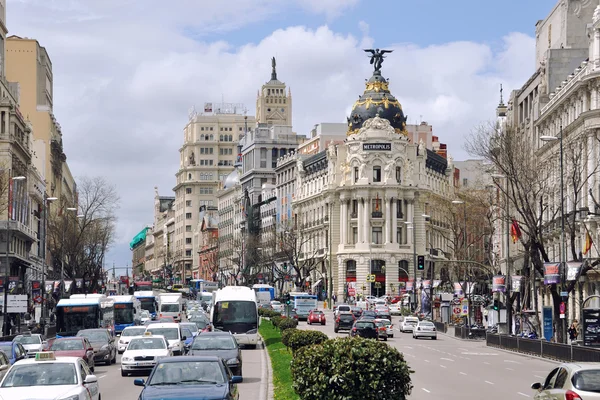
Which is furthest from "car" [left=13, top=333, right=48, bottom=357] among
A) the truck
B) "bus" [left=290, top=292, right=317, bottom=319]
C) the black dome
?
the black dome

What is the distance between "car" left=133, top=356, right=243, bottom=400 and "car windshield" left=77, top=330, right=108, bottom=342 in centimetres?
2117

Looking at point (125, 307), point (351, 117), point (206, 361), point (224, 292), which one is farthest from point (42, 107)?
point (206, 361)

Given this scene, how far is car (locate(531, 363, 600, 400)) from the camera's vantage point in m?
16.9

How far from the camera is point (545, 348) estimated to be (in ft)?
154

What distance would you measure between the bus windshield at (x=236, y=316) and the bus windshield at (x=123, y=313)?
13.5 meters

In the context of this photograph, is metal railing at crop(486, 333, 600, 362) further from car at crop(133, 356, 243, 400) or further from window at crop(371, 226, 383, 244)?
window at crop(371, 226, 383, 244)

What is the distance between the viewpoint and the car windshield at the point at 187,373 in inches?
727

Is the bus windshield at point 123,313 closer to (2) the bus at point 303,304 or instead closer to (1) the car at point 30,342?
(1) the car at point 30,342

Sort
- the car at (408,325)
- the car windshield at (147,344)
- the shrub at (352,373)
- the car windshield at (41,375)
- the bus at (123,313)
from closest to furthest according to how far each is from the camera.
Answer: the shrub at (352,373), the car windshield at (41,375), the car windshield at (147,344), the bus at (123,313), the car at (408,325)

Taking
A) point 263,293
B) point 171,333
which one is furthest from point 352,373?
point 263,293

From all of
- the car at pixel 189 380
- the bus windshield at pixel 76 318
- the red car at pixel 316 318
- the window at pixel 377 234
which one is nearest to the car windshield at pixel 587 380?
the car at pixel 189 380

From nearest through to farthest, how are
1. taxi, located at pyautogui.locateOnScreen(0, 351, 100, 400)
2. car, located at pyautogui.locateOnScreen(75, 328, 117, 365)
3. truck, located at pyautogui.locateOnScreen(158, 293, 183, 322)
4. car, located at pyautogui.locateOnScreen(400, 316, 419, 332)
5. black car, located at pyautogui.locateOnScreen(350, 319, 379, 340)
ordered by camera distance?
taxi, located at pyautogui.locateOnScreen(0, 351, 100, 400) → car, located at pyautogui.locateOnScreen(75, 328, 117, 365) → black car, located at pyautogui.locateOnScreen(350, 319, 379, 340) → car, located at pyautogui.locateOnScreen(400, 316, 419, 332) → truck, located at pyautogui.locateOnScreen(158, 293, 183, 322)

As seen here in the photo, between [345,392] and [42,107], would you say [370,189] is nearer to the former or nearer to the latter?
[42,107]

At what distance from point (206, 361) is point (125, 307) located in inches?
1864
